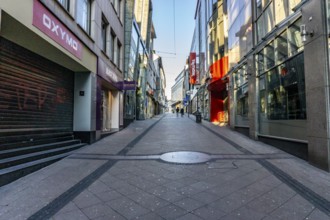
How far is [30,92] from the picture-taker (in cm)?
A: 679

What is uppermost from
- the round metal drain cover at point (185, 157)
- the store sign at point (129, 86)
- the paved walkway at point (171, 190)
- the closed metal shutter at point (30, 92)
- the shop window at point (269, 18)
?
the shop window at point (269, 18)

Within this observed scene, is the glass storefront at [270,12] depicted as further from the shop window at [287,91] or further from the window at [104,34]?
the window at [104,34]

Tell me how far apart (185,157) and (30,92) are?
5125 millimetres

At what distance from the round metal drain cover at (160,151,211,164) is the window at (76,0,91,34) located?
20.6 feet

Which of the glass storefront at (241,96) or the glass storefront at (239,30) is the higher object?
the glass storefront at (239,30)

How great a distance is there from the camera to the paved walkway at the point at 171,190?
138 inches

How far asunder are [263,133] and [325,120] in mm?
4865

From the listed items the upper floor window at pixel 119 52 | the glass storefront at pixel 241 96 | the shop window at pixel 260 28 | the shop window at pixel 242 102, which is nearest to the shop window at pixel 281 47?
the shop window at pixel 260 28

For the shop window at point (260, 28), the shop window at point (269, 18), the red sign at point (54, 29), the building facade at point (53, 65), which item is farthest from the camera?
the shop window at point (260, 28)

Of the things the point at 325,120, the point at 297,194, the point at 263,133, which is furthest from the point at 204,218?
the point at 263,133

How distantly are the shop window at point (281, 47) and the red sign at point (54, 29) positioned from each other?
25.2 feet

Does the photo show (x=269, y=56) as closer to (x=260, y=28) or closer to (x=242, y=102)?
(x=260, y=28)

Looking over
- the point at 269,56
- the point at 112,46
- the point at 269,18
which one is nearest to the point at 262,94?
the point at 269,56

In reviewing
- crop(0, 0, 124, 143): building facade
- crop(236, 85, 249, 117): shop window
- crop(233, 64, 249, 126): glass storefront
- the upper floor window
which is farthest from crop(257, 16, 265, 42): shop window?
the upper floor window
